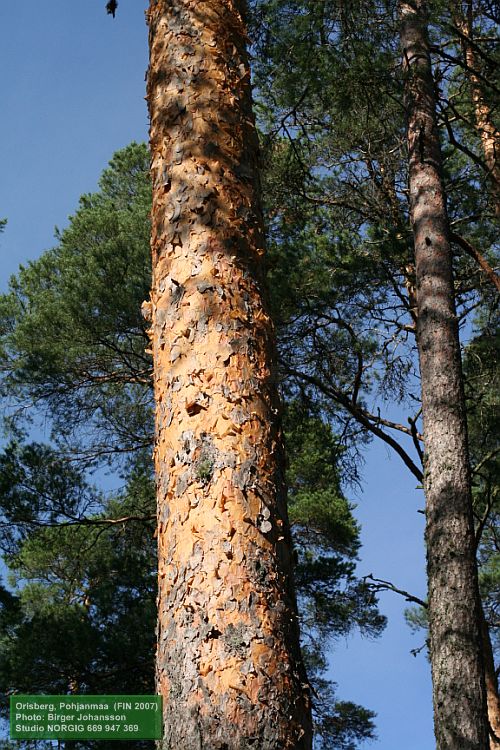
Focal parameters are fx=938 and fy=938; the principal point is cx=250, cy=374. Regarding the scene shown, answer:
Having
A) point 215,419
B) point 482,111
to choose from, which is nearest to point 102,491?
point 482,111

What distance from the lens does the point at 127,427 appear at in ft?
36.5

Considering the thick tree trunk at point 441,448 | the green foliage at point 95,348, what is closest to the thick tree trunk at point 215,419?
the thick tree trunk at point 441,448

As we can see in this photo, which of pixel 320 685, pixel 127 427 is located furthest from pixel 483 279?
pixel 320 685

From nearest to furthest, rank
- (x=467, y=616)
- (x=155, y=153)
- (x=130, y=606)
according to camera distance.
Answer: (x=155, y=153) < (x=467, y=616) < (x=130, y=606)

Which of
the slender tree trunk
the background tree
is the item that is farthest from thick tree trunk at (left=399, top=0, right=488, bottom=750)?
the background tree

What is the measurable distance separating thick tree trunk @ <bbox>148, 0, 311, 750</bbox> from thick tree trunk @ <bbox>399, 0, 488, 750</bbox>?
3420 millimetres

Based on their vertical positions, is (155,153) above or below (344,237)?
below

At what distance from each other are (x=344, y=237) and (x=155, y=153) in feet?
24.1

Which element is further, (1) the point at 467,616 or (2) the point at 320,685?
(2) the point at 320,685

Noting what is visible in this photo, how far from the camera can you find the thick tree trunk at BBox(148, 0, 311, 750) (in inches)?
73.2

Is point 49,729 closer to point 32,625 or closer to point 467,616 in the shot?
point 467,616

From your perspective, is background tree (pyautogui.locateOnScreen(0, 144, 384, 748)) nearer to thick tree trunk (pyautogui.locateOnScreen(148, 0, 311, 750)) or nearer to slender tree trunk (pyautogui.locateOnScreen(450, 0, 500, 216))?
slender tree trunk (pyautogui.locateOnScreen(450, 0, 500, 216))

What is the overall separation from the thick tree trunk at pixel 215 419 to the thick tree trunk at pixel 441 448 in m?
3.42

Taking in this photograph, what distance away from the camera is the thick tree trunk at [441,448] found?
509cm
